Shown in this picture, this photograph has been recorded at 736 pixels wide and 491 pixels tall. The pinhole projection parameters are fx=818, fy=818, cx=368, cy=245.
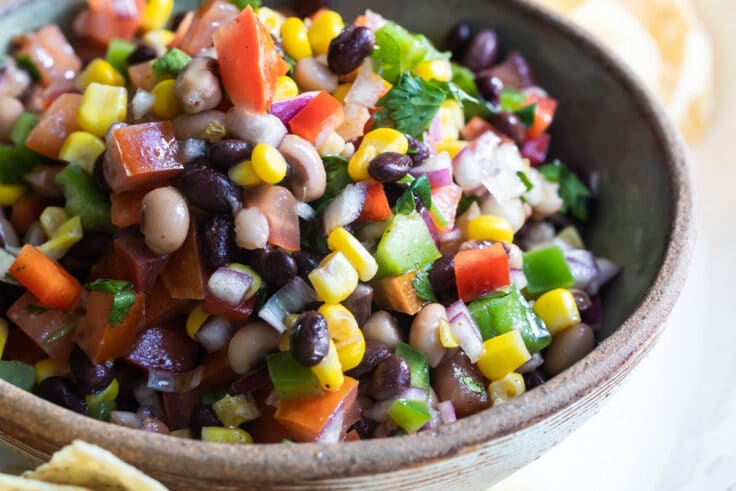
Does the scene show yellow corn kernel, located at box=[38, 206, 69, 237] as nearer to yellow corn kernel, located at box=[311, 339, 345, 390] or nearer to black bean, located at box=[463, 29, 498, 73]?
yellow corn kernel, located at box=[311, 339, 345, 390]

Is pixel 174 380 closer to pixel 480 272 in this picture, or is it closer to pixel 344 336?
pixel 344 336

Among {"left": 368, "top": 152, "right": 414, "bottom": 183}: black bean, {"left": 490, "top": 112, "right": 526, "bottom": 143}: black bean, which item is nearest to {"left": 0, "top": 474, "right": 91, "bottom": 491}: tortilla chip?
{"left": 368, "top": 152, "right": 414, "bottom": 183}: black bean

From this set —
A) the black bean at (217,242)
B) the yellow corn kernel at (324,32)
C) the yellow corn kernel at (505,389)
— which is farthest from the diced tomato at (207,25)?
the yellow corn kernel at (505,389)

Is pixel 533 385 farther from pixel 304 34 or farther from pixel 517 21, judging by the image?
pixel 517 21

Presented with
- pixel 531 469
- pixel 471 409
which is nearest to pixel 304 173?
pixel 471 409

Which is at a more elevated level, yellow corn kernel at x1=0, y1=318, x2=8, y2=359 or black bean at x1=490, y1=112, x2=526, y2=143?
black bean at x1=490, y1=112, x2=526, y2=143

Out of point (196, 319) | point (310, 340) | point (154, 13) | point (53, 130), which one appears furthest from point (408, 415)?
point (154, 13)
